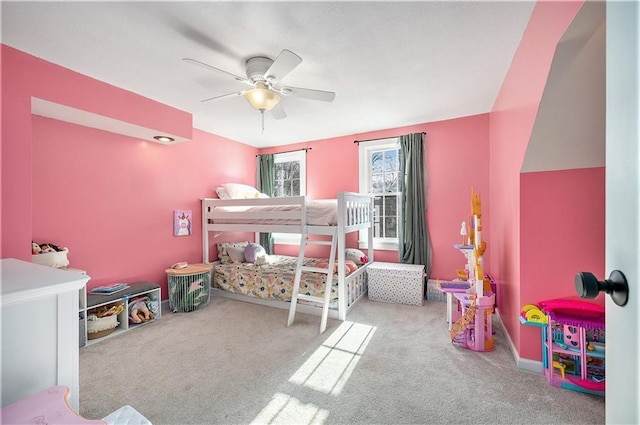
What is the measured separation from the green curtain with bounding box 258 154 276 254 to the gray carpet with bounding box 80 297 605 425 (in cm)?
209

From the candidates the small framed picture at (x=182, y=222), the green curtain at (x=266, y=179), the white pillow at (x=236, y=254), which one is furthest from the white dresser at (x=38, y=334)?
the green curtain at (x=266, y=179)

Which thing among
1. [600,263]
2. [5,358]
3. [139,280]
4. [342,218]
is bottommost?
[139,280]

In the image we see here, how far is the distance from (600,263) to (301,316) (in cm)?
262

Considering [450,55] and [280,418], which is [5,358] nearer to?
[280,418]

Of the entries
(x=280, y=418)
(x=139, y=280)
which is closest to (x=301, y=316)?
(x=280, y=418)

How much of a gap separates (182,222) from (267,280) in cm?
147

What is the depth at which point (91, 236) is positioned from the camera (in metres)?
2.80

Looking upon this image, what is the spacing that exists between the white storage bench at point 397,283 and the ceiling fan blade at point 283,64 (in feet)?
8.43

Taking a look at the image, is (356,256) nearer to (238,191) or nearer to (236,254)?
(236,254)

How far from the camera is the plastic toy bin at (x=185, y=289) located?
320cm

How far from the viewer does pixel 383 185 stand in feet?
13.5

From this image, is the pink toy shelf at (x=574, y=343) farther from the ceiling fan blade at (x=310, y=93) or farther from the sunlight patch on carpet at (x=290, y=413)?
the ceiling fan blade at (x=310, y=93)

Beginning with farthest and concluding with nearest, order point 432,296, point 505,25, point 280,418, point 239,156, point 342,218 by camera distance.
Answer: point 239,156 < point 432,296 < point 342,218 < point 505,25 < point 280,418

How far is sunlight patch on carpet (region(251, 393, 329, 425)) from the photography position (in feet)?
5.05
